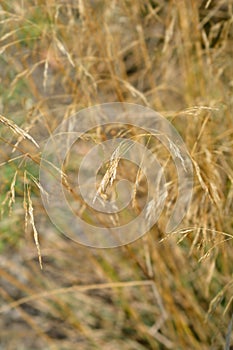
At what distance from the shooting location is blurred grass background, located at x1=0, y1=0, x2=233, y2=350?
1.56 meters

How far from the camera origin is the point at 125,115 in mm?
1633

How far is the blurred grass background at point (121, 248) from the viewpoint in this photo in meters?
1.56

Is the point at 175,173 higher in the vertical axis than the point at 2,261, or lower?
higher

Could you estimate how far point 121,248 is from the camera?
1861mm

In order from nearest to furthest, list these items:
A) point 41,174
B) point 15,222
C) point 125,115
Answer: point 41,174 → point 125,115 → point 15,222

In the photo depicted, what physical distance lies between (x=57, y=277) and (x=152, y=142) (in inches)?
19.5

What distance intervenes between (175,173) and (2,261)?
0.67 m

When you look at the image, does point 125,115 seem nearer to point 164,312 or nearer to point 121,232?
point 121,232

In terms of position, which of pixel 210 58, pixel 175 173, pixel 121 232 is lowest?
pixel 121 232

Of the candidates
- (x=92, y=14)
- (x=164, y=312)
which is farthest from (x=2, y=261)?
(x=92, y=14)

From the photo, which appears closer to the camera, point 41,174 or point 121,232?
point 41,174

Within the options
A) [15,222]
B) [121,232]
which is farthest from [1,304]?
[121,232]

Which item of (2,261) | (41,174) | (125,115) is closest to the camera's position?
(41,174)

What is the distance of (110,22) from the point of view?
1.94m
